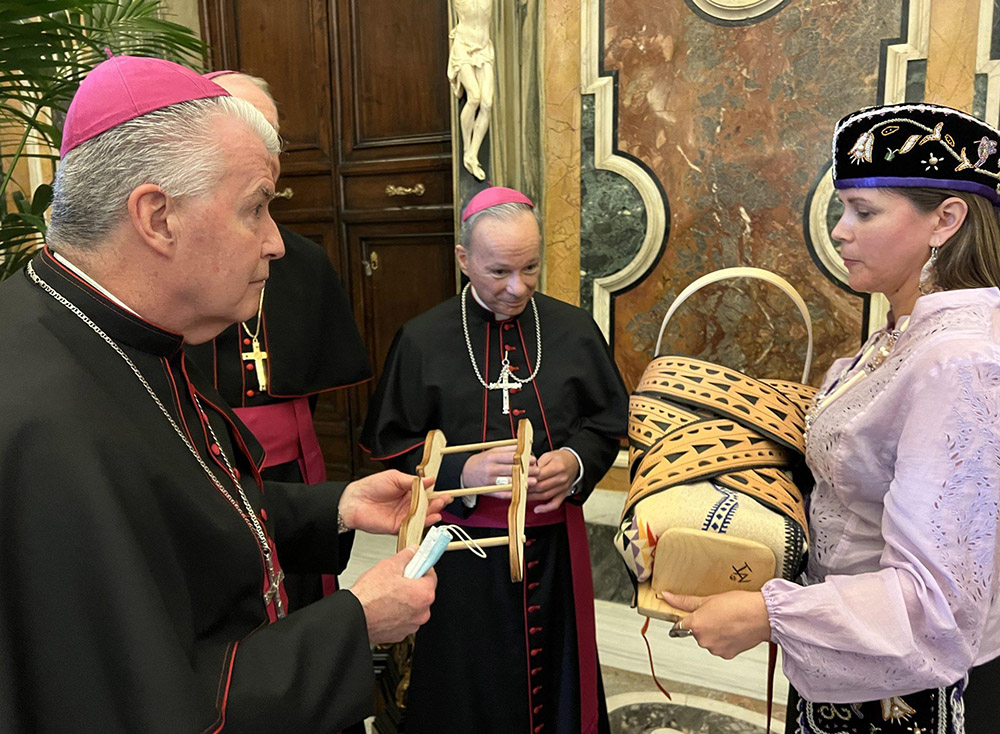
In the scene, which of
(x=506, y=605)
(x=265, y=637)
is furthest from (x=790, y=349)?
(x=265, y=637)

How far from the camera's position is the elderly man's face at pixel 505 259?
2.44 m

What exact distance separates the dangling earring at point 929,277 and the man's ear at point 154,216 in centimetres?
141

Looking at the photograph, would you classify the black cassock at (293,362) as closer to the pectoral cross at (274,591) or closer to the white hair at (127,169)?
the pectoral cross at (274,591)

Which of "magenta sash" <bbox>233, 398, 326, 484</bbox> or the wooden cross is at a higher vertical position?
the wooden cross

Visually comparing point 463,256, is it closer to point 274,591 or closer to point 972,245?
point 274,591

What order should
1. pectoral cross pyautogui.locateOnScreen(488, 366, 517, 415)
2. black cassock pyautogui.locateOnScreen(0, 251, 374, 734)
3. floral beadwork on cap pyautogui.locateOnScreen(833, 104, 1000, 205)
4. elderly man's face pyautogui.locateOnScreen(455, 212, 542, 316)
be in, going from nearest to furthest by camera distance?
black cassock pyautogui.locateOnScreen(0, 251, 374, 734), floral beadwork on cap pyautogui.locateOnScreen(833, 104, 1000, 205), elderly man's face pyautogui.locateOnScreen(455, 212, 542, 316), pectoral cross pyautogui.locateOnScreen(488, 366, 517, 415)

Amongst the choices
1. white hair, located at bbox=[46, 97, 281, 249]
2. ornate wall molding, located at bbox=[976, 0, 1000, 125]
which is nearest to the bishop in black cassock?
white hair, located at bbox=[46, 97, 281, 249]

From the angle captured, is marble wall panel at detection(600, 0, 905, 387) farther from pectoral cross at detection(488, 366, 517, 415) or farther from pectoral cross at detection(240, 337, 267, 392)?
pectoral cross at detection(240, 337, 267, 392)

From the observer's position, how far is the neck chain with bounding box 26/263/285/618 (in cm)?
125

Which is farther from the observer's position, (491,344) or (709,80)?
(709,80)

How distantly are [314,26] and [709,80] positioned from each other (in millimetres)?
2828

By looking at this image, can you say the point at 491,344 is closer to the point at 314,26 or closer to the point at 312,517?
the point at 312,517

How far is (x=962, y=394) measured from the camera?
4.32ft

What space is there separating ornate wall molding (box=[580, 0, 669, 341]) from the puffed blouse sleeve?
3142 millimetres
